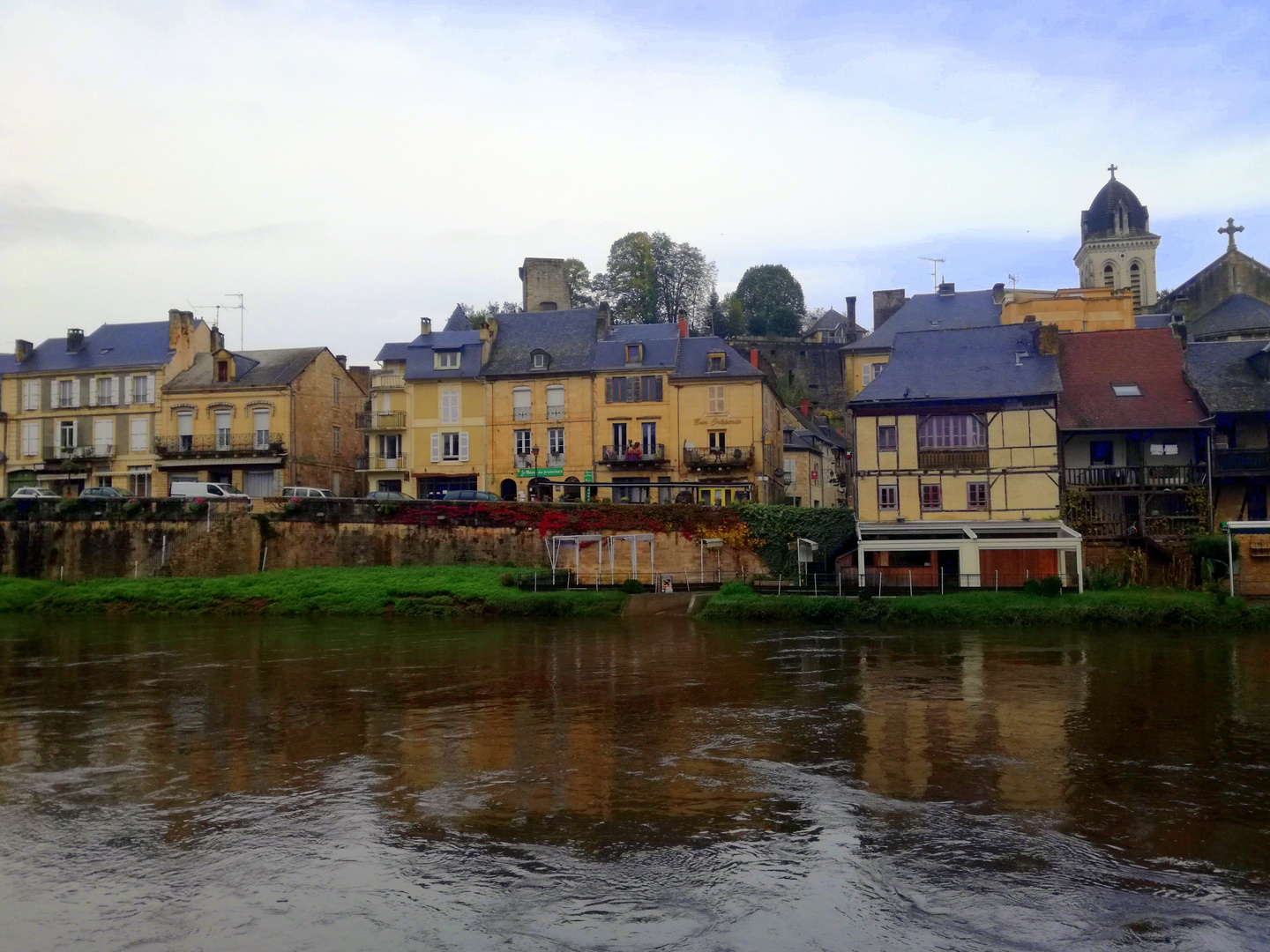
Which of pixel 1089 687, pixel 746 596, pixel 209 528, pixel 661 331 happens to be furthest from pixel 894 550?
pixel 209 528

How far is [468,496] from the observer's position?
42.2 metres

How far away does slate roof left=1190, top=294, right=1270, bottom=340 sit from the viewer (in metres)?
53.0

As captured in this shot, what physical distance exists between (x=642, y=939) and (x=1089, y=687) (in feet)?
45.3

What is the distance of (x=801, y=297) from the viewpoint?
273ft

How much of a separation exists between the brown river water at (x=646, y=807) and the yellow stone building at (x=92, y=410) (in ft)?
90.5

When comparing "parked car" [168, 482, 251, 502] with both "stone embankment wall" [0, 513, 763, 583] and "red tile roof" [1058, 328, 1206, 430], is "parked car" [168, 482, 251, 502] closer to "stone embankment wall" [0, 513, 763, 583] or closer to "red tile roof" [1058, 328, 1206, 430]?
"stone embankment wall" [0, 513, 763, 583]

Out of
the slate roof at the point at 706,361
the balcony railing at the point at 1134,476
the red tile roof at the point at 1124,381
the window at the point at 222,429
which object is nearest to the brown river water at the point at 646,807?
the balcony railing at the point at 1134,476

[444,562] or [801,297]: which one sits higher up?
[801,297]

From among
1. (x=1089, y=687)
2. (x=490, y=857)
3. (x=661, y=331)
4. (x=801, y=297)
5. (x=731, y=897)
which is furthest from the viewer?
(x=801, y=297)

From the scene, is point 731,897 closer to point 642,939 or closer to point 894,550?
point 642,939

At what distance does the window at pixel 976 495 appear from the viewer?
A: 114 feet

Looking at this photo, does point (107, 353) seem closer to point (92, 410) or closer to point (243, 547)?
point (92, 410)

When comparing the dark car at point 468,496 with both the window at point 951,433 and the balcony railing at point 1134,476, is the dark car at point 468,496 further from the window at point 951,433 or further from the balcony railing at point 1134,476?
the balcony railing at point 1134,476

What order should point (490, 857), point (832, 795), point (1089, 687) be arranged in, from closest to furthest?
1. point (490, 857)
2. point (832, 795)
3. point (1089, 687)
